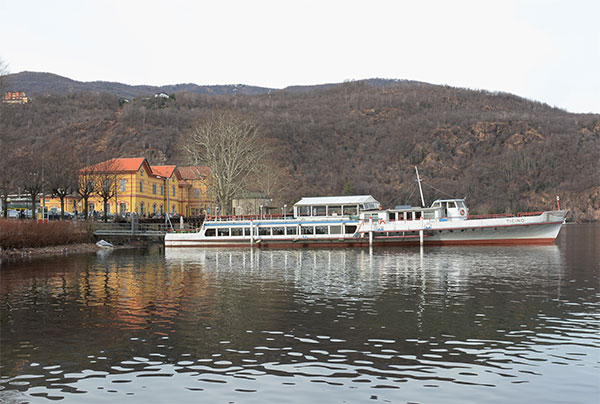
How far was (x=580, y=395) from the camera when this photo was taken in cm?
1205

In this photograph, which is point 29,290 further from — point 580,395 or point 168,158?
point 168,158

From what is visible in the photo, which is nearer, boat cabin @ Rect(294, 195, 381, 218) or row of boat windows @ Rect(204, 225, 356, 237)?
row of boat windows @ Rect(204, 225, 356, 237)

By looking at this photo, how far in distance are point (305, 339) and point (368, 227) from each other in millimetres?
45821

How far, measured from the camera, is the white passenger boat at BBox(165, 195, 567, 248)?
195ft

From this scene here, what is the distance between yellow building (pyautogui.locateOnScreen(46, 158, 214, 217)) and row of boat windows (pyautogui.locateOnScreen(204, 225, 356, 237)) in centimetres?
1148

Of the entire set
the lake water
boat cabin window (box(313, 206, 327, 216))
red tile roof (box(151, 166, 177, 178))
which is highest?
red tile roof (box(151, 166, 177, 178))

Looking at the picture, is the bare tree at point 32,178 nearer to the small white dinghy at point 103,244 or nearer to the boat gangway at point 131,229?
the boat gangway at point 131,229

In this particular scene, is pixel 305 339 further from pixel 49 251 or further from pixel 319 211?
pixel 319 211

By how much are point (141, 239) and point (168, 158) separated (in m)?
96.9

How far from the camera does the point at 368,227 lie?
62.0 meters

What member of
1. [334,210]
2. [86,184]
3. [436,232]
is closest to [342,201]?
[334,210]

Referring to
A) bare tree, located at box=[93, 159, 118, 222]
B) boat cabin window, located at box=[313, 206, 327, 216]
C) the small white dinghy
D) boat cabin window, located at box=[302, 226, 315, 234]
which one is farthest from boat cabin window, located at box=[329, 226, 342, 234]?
bare tree, located at box=[93, 159, 118, 222]

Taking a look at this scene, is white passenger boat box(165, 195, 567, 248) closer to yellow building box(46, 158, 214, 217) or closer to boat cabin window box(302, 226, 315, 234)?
boat cabin window box(302, 226, 315, 234)

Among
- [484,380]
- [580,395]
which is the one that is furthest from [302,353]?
[580,395]
